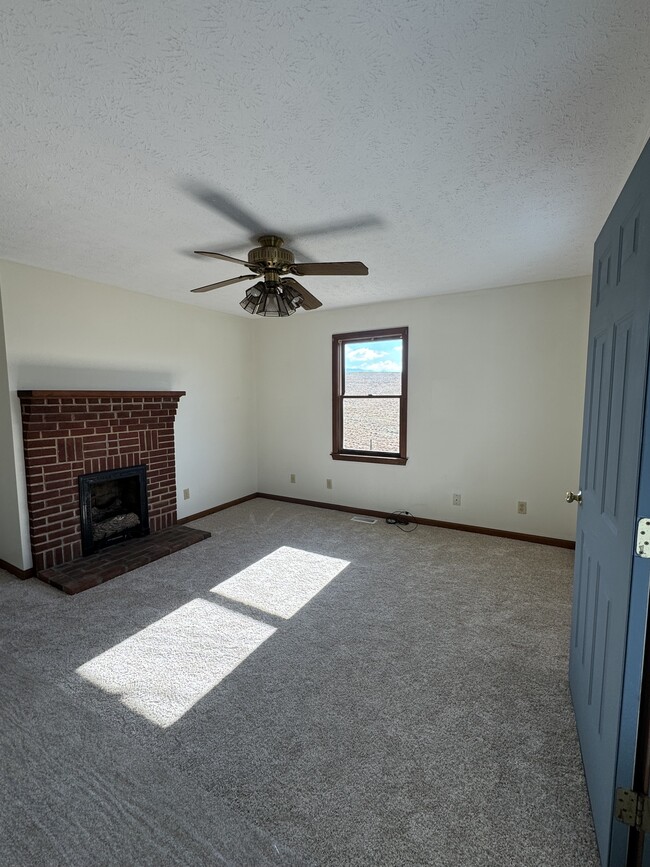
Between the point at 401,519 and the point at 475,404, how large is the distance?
143cm

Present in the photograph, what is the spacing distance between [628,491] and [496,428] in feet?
9.50

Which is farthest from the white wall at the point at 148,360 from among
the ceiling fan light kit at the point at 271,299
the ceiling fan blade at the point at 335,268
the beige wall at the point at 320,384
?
the ceiling fan blade at the point at 335,268

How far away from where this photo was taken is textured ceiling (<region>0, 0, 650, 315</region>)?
108 centimetres

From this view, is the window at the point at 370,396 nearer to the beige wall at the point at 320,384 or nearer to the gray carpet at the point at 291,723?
the beige wall at the point at 320,384

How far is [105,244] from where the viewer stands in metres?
2.63

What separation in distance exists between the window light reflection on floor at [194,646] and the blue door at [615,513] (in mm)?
1581

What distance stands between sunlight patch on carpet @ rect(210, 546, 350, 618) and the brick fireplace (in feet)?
4.52

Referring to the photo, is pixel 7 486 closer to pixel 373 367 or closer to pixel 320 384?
pixel 320 384

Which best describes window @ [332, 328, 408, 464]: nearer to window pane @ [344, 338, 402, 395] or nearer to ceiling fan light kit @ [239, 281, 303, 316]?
window pane @ [344, 338, 402, 395]

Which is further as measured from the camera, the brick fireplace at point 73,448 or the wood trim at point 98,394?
Answer: the brick fireplace at point 73,448

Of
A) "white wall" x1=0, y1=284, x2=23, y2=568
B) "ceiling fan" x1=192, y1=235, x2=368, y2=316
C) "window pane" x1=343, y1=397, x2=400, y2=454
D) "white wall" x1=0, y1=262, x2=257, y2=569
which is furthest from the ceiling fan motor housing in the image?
"window pane" x1=343, y1=397, x2=400, y2=454

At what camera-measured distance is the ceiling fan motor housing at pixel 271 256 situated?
94.6 inches

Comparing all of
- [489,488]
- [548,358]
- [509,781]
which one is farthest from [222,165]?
[489,488]

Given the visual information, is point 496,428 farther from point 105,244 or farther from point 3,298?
point 3,298
